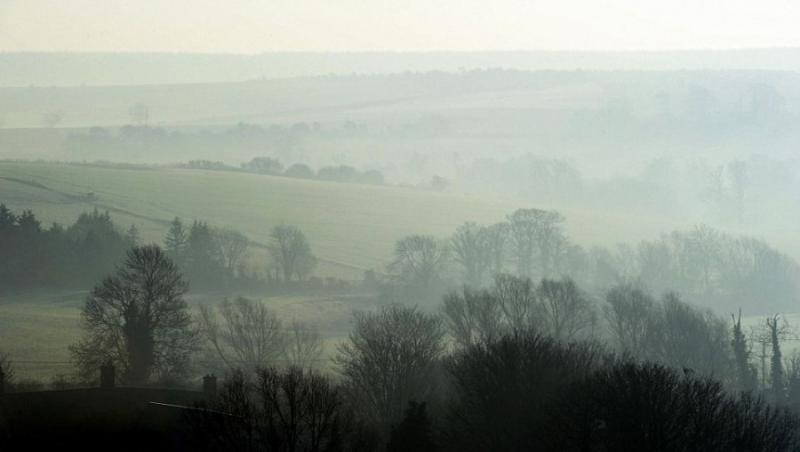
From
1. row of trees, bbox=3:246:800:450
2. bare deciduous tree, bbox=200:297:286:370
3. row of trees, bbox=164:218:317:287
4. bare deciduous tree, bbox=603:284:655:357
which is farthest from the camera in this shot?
row of trees, bbox=164:218:317:287

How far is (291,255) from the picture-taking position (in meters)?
115

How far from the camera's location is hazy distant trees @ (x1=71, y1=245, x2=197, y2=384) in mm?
74062

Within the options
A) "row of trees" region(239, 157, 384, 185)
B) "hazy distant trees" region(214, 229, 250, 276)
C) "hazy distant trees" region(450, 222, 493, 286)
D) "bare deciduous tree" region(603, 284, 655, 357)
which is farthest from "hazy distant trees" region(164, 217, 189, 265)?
"row of trees" region(239, 157, 384, 185)

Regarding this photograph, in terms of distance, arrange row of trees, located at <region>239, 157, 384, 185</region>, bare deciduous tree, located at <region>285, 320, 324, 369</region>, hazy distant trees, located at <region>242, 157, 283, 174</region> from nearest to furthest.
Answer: bare deciduous tree, located at <region>285, 320, 324, 369</region> → hazy distant trees, located at <region>242, 157, 283, 174</region> → row of trees, located at <region>239, 157, 384, 185</region>

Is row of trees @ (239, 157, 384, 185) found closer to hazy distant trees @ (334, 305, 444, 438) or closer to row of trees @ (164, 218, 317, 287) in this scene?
row of trees @ (164, 218, 317, 287)

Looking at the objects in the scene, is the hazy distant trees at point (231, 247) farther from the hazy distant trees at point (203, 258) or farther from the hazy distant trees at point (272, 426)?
the hazy distant trees at point (272, 426)

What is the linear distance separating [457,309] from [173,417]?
151 feet

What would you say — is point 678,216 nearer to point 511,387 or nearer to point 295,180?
point 295,180

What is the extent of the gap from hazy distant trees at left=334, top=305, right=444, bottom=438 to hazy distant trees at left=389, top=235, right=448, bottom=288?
28.6 m

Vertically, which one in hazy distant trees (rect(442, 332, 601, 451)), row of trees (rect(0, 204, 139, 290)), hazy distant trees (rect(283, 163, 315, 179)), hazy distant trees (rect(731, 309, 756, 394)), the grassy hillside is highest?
hazy distant trees (rect(283, 163, 315, 179))

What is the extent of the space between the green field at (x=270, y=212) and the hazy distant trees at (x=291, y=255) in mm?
1233

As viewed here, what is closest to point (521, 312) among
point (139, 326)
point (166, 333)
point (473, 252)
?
point (166, 333)

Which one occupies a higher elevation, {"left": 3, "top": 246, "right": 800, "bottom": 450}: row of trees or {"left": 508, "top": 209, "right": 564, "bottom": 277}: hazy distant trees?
{"left": 508, "top": 209, "right": 564, "bottom": 277}: hazy distant trees

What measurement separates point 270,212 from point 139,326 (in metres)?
61.5
